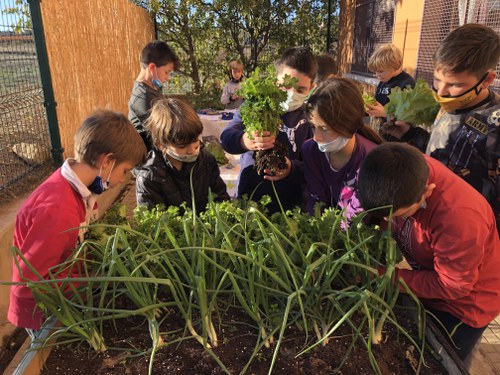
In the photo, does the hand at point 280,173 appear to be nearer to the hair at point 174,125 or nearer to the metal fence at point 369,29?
the hair at point 174,125

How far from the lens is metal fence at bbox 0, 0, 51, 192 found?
13.2 feet

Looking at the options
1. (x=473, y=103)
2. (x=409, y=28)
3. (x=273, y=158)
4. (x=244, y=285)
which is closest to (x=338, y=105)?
(x=273, y=158)

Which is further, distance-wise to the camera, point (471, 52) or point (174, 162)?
point (174, 162)

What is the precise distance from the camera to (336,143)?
2.00 metres

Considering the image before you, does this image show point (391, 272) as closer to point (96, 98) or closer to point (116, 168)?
point (116, 168)

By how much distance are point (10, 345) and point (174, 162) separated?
1.85 metres

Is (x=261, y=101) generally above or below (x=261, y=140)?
above

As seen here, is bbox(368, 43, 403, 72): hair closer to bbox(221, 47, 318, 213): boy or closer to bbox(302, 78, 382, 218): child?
bbox(221, 47, 318, 213): boy

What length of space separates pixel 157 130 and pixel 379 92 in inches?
121

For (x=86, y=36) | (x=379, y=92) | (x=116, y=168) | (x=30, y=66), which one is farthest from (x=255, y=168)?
(x=86, y=36)

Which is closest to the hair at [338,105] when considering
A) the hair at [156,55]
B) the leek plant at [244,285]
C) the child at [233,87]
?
the leek plant at [244,285]

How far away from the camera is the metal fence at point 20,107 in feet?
13.2

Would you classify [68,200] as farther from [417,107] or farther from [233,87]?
[233,87]

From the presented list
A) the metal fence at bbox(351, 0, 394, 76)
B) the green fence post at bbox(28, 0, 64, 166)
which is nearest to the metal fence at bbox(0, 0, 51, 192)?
the green fence post at bbox(28, 0, 64, 166)
